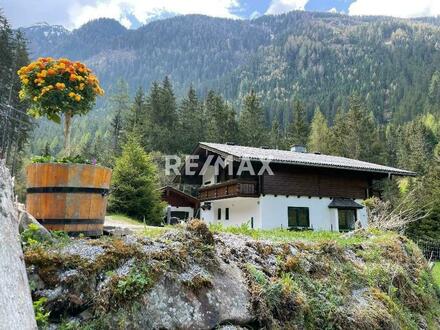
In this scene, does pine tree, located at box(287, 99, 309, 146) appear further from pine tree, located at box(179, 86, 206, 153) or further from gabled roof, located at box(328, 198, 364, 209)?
gabled roof, located at box(328, 198, 364, 209)

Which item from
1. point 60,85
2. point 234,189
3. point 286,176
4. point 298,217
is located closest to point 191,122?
point 234,189

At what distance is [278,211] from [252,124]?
2876 centimetres

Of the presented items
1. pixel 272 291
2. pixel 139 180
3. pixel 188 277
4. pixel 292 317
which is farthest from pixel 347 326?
pixel 139 180

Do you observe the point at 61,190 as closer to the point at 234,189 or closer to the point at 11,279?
the point at 11,279

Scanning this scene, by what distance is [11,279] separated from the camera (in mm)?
1946

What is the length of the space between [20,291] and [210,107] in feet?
160

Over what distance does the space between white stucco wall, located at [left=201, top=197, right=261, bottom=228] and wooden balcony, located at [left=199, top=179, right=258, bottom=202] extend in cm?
73

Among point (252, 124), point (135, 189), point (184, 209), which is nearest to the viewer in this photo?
point (135, 189)

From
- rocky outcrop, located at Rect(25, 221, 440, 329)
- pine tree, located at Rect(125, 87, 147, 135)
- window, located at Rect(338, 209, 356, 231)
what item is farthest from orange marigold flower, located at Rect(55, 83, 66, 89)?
pine tree, located at Rect(125, 87, 147, 135)

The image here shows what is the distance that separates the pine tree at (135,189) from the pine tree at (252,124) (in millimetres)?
28693

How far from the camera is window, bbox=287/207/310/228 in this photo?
2153 cm

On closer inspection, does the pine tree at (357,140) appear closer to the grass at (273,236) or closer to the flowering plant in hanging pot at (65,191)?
the grass at (273,236)

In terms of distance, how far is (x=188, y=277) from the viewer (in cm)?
332

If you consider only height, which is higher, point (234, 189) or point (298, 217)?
point (234, 189)
